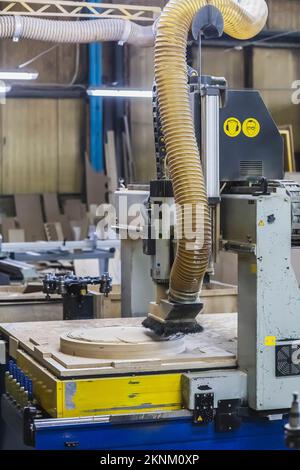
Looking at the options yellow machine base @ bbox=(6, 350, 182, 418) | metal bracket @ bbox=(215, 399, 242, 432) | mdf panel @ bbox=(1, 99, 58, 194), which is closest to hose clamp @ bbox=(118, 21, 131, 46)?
mdf panel @ bbox=(1, 99, 58, 194)

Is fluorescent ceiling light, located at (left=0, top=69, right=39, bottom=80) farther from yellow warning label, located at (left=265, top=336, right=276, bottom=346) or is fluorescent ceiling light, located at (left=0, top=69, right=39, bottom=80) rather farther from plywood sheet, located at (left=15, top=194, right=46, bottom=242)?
yellow warning label, located at (left=265, top=336, right=276, bottom=346)

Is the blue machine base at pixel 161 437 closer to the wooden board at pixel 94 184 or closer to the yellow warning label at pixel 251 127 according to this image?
the yellow warning label at pixel 251 127

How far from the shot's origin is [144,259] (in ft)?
18.0

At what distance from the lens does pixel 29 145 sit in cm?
1625

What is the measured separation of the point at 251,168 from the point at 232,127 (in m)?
0.22

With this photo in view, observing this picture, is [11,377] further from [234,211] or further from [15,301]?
[234,211]

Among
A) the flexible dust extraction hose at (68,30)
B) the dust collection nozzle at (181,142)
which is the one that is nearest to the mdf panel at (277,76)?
the flexible dust extraction hose at (68,30)

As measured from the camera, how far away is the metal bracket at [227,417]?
3.96 m

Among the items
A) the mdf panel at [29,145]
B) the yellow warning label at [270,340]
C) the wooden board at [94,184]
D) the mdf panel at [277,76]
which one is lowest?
the yellow warning label at [270,340]

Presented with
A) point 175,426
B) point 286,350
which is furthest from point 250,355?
point 175,426

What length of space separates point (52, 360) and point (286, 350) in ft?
3.56

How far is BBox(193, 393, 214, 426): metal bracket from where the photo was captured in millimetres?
3902

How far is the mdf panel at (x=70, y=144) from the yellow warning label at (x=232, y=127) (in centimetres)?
1242

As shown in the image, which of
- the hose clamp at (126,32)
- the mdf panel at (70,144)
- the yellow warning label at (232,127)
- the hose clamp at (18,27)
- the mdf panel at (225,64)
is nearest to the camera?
the yellow warning label at (232,127)
